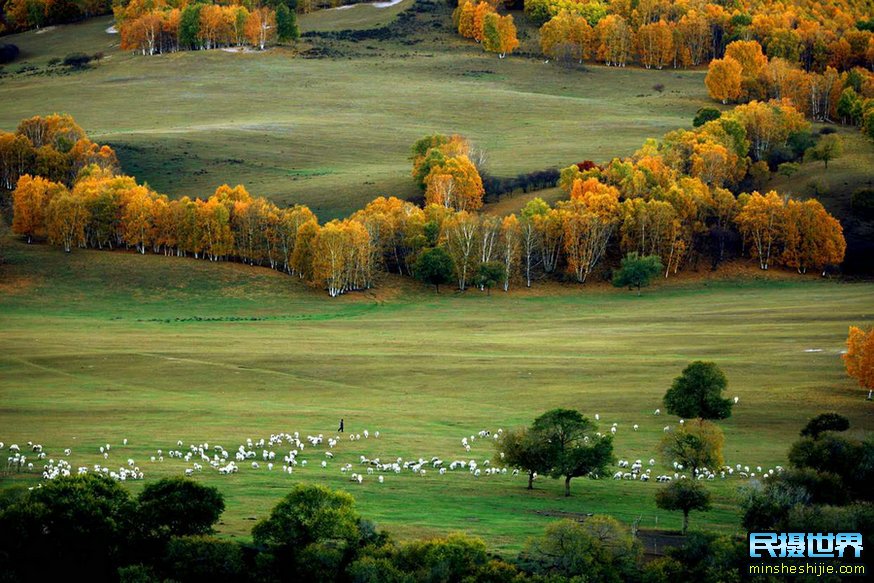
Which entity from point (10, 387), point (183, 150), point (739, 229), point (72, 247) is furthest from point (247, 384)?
point (183, 150)

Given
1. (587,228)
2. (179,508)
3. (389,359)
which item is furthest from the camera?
(587,228)

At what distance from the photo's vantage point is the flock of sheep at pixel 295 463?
66000mm

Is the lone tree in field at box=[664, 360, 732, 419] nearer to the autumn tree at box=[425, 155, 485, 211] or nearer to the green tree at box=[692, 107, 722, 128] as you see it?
the autumn tree at box=[425, 155, 485, 211]

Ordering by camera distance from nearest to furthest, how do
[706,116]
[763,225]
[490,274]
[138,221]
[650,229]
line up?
1. [490,274]
2. [138,221]
3. [650,229]
4. [763,225]
5. [706,116]

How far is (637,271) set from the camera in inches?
5335

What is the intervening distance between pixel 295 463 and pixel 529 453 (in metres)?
12.6

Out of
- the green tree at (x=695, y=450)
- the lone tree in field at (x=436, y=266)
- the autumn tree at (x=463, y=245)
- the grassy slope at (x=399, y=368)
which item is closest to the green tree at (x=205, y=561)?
the grassy slope at (x=399, y=368)

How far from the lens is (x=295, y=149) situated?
180000 millimetres

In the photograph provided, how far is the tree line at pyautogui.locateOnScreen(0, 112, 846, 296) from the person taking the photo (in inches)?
5408

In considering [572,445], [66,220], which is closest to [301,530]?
[572,445]

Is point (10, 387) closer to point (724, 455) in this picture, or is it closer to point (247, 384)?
point (247, 384)

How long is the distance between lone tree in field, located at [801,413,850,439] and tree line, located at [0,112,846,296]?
212ft

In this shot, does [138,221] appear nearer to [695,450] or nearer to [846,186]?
[846,186]

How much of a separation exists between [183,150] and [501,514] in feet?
405
